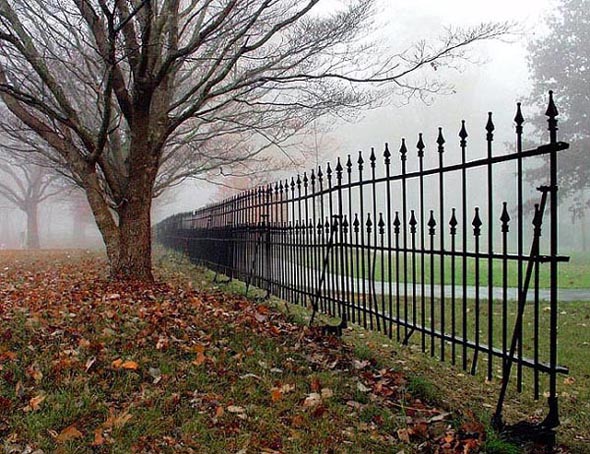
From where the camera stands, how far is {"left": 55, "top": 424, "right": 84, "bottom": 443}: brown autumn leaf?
323 centimetres

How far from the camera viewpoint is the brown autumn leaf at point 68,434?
323cm

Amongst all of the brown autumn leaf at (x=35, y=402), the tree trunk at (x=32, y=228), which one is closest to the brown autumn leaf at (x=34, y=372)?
the brown autumn leaf at (x=35, y=402)

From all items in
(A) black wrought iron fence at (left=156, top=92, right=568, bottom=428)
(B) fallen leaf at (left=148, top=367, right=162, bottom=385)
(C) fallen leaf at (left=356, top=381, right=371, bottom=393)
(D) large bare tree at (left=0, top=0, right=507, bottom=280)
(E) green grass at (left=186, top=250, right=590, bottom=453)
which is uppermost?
(D) large bare tree at (left=0, top=0, right=507, bottom=280)

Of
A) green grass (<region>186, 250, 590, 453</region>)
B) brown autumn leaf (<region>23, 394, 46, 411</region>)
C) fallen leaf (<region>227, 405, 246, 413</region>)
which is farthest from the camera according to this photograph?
green grass (<region>186, 250, 590, 453</region>)

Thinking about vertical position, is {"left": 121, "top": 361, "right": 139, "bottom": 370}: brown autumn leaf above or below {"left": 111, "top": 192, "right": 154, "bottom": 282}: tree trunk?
below

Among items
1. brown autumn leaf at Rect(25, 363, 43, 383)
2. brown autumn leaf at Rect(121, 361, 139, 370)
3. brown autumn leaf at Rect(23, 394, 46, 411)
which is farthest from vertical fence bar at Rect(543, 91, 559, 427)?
brown autumn leaf at Rect(25, 363, 43, 383)

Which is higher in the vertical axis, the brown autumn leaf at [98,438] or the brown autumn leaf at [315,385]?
the brown autumn leaf at [315,385]

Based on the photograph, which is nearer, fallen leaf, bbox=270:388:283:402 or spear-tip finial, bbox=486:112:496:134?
spear-tip finial, bbox=486:112:496:134

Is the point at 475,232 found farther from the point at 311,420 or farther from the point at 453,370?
the point at 453,370

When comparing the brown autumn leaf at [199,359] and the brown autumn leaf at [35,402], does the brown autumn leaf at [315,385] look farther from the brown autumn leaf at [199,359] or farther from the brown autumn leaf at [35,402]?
the brown autumn leaf at [35,402]

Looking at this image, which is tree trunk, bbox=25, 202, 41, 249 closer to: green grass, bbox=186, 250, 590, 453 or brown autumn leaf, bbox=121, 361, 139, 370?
green grass, bbox=186, 250, 590, 453

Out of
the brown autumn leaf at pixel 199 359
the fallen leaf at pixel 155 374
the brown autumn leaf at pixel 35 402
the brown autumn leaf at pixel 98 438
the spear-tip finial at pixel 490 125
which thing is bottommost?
the brown autumn leaf at pixel 98 438

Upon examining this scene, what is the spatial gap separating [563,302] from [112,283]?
24.2ft

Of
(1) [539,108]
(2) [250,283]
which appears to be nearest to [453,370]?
(2) [250,283]
